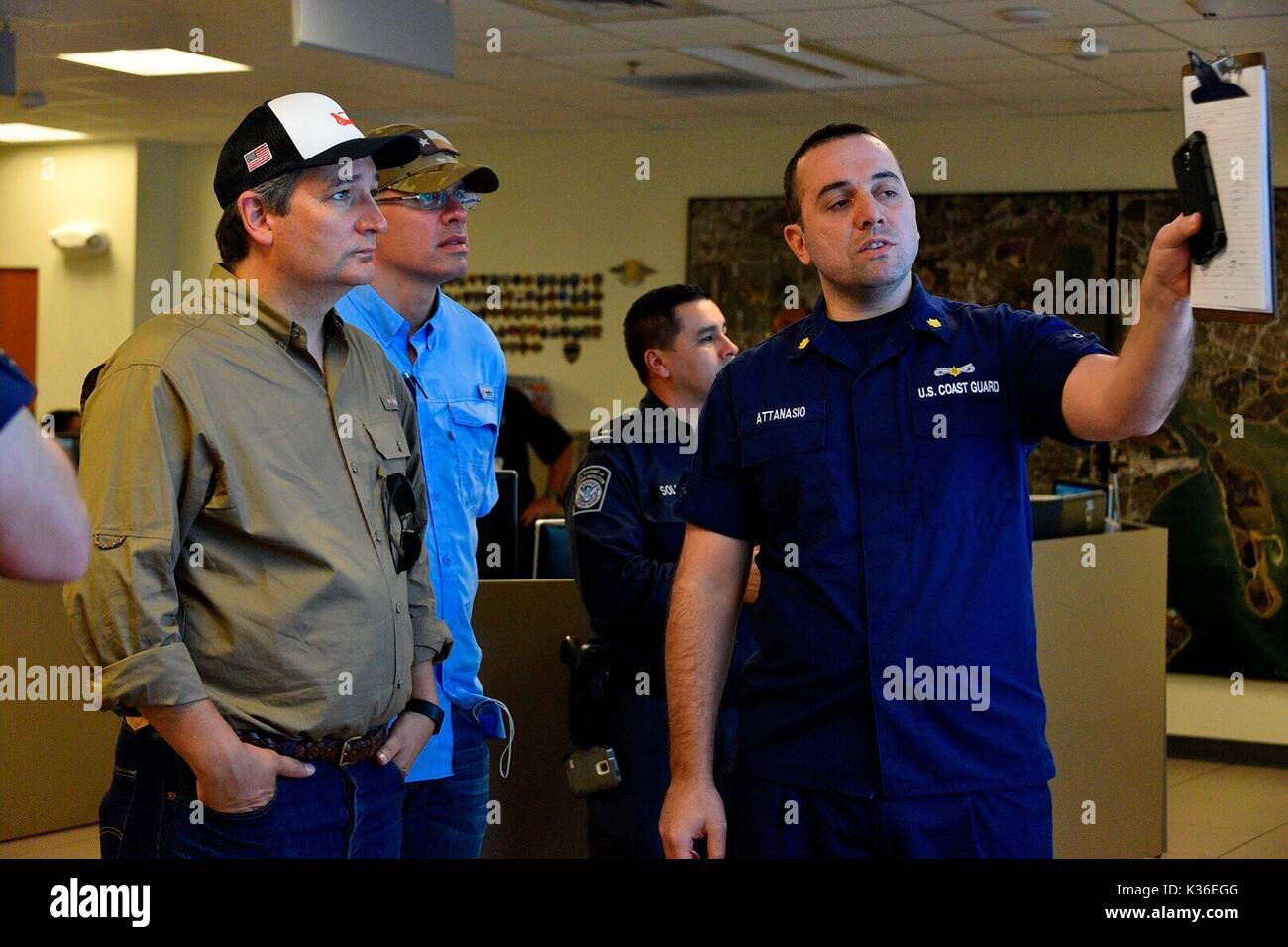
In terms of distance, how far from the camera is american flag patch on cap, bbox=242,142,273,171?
7.09ft

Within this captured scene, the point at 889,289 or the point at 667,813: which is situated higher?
the point at 889,289

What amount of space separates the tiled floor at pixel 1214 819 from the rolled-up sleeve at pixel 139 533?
357 centimetres

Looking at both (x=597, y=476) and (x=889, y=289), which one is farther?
(x=597, y=476)

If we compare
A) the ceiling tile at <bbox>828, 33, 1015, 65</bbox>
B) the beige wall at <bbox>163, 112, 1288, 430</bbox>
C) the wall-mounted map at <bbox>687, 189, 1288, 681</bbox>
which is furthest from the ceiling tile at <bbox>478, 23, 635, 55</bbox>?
the wall-mounted map at <bbox>687, 189, 1288, 681</bbox>

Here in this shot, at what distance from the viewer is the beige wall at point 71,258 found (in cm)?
1035

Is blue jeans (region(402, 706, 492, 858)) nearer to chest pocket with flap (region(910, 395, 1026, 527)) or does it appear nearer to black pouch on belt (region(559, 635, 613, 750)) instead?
black pouch on belt (region(559, 635, 613, 750))

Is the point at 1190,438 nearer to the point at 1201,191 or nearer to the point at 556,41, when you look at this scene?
the point at 556,41

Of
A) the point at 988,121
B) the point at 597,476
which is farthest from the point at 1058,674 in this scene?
the point at 988,121

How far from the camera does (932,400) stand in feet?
6.81

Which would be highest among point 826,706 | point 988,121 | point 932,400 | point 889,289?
point 988,121

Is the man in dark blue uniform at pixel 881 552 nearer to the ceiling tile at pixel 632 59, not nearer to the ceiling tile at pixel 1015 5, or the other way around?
the ceiling tile at pixel 1015 5

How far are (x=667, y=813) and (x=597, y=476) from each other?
108 centimetres
